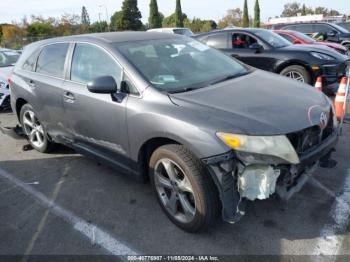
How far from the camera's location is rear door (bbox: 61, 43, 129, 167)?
3242 millimetres

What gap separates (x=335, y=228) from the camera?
2854mm

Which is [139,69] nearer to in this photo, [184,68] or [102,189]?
[184,68]

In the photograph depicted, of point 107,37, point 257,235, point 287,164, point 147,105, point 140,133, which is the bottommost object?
point 257,235

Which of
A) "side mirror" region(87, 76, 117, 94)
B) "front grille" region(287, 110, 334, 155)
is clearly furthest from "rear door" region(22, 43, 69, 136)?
"front grille" region(287, 110, 334, 155)

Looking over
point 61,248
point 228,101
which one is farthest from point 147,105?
point 61,248

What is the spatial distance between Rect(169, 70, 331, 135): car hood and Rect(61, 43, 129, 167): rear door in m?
0.70

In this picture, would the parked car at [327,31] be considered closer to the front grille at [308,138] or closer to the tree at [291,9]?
the front grille at [308,138]

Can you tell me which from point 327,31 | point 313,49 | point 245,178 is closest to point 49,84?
point 245,178

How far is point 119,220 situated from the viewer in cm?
318

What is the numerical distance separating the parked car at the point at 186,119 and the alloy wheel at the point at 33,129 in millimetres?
568

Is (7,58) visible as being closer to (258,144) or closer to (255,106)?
(255,106)

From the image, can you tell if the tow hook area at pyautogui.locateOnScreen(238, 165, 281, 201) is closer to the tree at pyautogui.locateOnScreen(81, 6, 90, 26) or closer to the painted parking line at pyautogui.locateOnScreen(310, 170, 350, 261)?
the painted parking line at pyautogui.locateOnScreen(310, 170, 350, 261)

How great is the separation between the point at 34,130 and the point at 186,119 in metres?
3.21

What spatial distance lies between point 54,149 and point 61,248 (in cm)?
245
